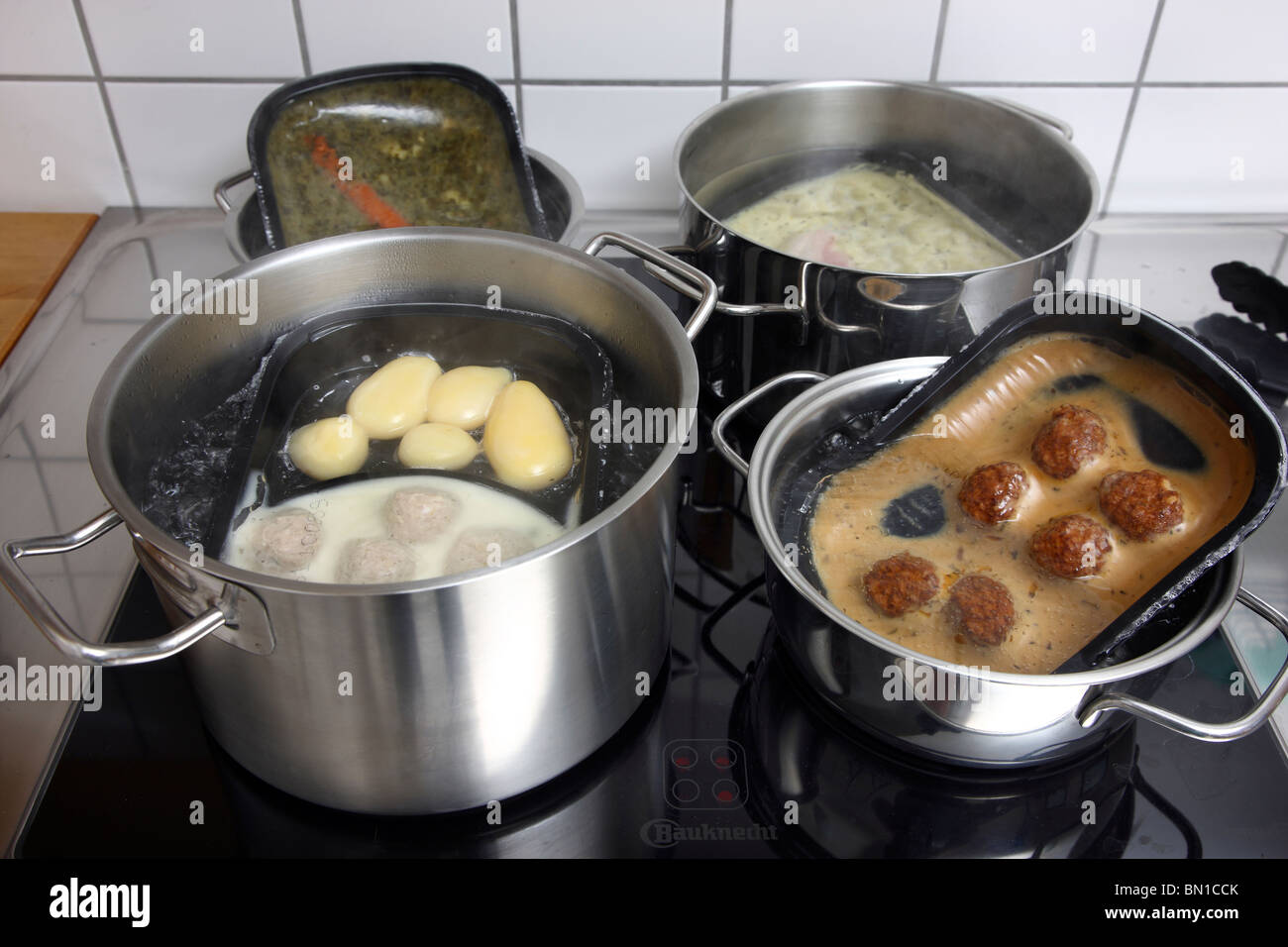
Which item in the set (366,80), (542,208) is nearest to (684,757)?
(542,208)

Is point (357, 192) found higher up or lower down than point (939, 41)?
lower down

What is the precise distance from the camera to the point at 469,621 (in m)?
0.56

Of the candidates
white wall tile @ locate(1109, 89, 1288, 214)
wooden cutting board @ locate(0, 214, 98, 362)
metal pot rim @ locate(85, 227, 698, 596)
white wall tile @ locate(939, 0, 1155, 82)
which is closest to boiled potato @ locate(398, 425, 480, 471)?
metal pot rim @ locate(85, 227, 698, 596)

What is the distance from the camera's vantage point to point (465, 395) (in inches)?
31.6

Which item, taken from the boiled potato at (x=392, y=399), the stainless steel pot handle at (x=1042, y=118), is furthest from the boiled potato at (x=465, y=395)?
the stainless steel pot handle at (x=1042, y=118)

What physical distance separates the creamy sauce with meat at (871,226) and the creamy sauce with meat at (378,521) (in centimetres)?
41

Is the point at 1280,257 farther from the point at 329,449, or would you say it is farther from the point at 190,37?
the point at 190,37

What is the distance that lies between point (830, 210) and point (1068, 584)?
1.64ft

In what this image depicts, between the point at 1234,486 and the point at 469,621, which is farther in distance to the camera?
the point at 1234,486

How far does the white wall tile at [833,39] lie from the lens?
1.04 m

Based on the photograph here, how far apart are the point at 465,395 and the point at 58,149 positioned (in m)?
0.66
